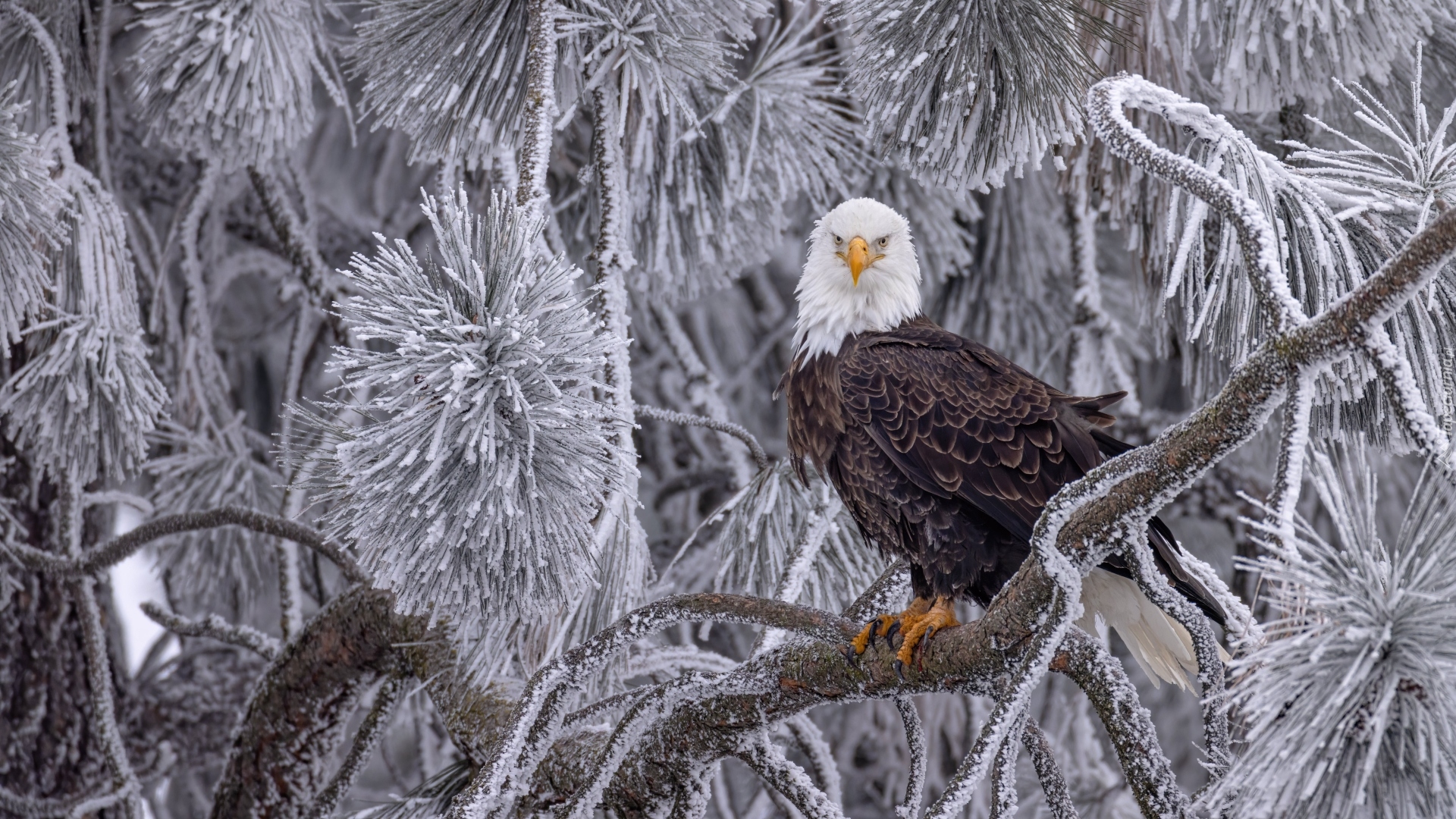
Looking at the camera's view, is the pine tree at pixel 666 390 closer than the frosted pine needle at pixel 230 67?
Answer: Yes

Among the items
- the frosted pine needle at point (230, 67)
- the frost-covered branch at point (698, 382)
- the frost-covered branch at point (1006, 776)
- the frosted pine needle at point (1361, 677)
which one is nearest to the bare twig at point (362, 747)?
the frost-covered branch at point (698, 382)

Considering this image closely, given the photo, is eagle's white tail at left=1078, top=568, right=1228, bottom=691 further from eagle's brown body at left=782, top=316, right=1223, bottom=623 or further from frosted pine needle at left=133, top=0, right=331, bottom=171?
frosted pine needle at left=133, top=0, right=331, bottom=171

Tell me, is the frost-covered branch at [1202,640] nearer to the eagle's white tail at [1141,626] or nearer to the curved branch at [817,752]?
the eagle's white tail at [1141,626]

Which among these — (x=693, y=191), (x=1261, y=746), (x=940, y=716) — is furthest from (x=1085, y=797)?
(x=1261, y=746)

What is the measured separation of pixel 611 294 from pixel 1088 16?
76cm

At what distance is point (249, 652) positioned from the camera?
3.29 m

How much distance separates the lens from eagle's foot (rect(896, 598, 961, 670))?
1594mm

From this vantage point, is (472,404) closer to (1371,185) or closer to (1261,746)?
(1261,746)

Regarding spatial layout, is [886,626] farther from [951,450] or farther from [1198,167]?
[1198,167]

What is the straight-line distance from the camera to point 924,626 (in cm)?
177

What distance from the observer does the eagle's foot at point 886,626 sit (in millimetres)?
1589

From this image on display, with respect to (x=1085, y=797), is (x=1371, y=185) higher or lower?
higher

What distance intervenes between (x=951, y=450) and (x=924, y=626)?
290 millimetres

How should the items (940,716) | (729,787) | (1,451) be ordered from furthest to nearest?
(729,787)
(940,716)
(1,451)
